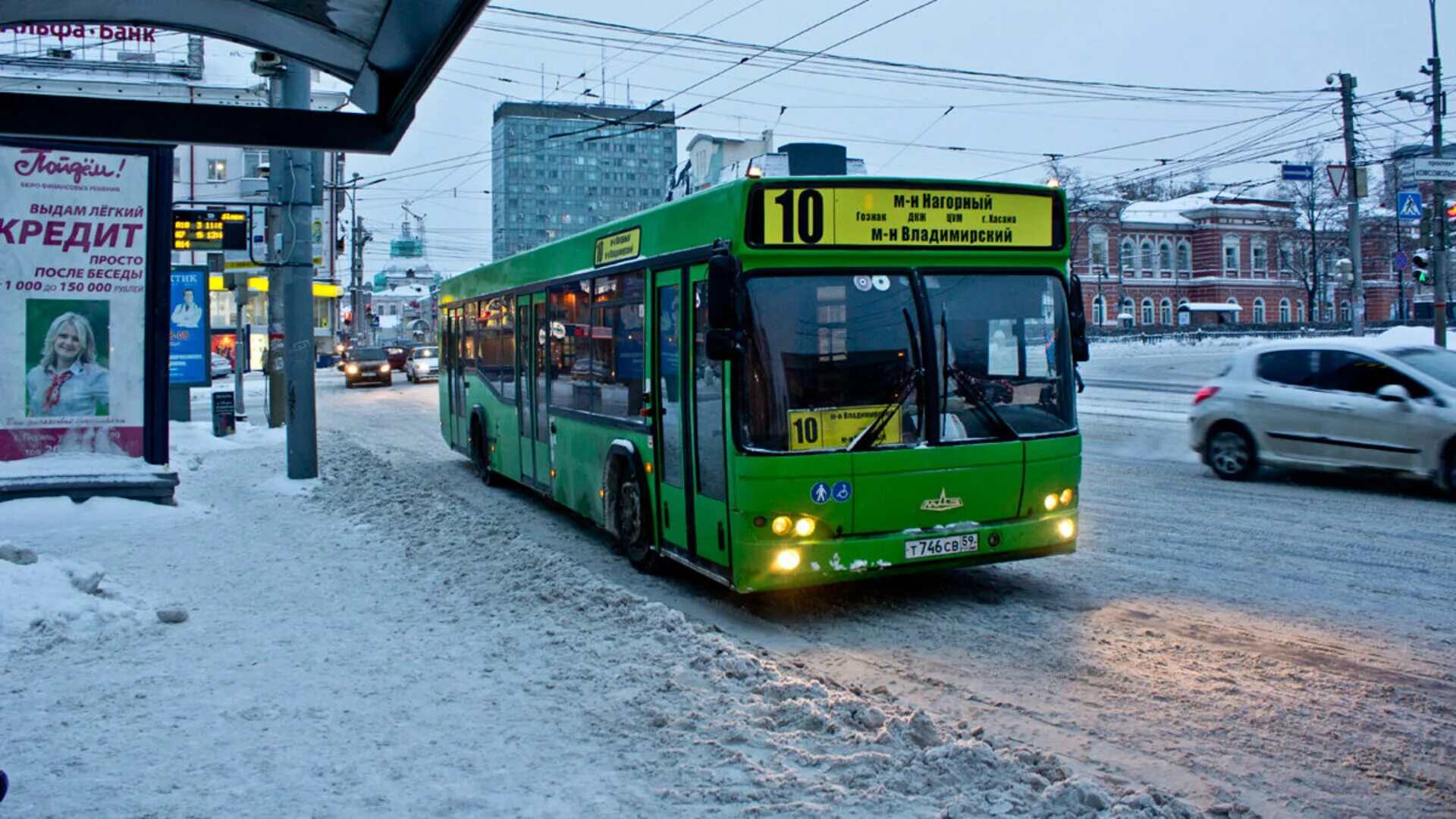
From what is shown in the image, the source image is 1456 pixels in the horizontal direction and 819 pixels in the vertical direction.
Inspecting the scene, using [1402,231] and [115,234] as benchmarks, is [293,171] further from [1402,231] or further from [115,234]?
[1402,231]

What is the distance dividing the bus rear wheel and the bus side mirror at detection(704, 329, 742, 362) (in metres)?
2.26

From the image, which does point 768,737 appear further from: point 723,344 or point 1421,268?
point 1421,268

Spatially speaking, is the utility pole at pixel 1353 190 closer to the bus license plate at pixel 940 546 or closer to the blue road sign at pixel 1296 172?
the blue road sign at pixel 1296 172

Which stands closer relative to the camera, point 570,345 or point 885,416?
point 885,416

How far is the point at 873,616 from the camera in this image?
7578mm

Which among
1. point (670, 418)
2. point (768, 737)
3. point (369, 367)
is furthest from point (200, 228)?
point (369, 367)

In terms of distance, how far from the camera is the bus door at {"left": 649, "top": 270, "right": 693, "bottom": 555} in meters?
8.17

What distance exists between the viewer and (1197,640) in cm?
675

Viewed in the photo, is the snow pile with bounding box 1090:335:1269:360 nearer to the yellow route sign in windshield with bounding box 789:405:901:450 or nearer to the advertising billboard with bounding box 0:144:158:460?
the advertising billboard with bounding box 0:144:158:460

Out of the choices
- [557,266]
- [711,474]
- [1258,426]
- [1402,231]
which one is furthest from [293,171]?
[1402,231]

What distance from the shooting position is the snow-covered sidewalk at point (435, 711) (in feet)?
14.5

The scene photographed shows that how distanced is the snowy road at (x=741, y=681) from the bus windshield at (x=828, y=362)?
121cm

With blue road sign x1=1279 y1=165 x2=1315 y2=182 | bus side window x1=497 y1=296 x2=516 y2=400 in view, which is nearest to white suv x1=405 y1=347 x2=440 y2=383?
blue road sign x1=1279 y1=165 x2=1315 y2=182

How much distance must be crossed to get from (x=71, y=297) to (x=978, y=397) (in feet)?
30.3
